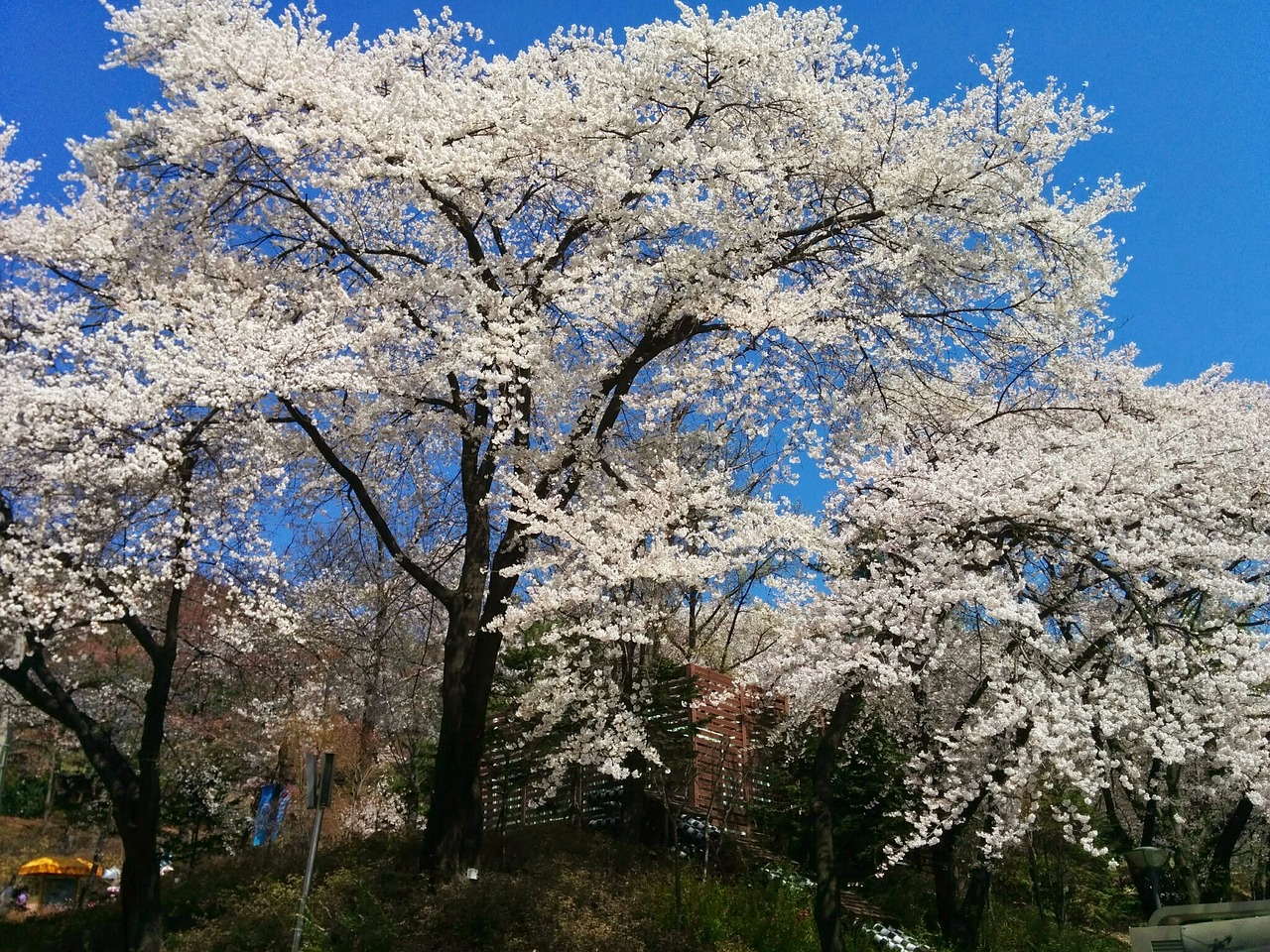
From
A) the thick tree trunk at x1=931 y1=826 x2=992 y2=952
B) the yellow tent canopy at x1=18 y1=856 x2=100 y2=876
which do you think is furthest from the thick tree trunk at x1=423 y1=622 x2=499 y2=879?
the yellow tent canopy at x1=18 y1=856 x2=100 y2=876

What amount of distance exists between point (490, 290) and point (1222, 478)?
289 inches

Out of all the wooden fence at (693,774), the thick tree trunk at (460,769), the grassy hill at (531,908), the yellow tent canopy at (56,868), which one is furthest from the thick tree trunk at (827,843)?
the yellow tent canopy at (56,868)

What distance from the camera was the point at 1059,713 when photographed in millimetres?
7102

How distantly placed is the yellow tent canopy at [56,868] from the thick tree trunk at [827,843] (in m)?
18.1

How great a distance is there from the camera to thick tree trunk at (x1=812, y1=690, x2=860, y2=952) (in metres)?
8.34

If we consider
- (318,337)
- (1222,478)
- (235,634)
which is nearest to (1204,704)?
(1222,478)

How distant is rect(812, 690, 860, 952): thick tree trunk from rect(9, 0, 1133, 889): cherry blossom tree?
221 cm

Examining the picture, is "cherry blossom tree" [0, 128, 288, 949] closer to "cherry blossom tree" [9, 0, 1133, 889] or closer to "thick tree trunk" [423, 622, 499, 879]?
"cherry blossom tree" [9, 0, 1133, 889]

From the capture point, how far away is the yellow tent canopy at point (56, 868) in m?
20.2

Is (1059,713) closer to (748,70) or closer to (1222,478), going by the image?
(1222,478)

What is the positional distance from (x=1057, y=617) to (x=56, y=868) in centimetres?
2144

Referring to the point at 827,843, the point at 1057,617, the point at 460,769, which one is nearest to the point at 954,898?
the point at 827,843

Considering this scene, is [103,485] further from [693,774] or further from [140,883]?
[693,774]

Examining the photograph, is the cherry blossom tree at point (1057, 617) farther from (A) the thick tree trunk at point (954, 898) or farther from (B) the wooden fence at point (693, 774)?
(B) the wooden fence at point (693, 774)
